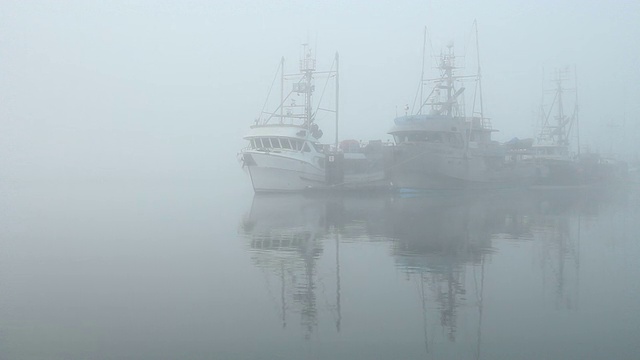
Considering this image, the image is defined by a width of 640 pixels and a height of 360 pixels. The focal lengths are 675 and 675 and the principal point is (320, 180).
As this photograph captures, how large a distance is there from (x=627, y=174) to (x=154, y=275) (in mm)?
76917

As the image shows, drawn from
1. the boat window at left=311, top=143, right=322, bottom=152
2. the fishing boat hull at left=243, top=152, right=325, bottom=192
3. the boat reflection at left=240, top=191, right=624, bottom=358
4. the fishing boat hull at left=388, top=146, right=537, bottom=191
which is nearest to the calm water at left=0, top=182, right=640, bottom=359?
the boat reflection at left=240, top=191, right=624, bottom=358

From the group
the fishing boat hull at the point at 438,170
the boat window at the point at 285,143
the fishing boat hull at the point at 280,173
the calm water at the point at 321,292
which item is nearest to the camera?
the calm water at the point at 321,292

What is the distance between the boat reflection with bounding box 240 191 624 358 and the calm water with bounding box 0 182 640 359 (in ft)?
0.20

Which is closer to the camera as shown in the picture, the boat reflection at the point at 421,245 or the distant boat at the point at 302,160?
the boat reflection at the point at 421,245

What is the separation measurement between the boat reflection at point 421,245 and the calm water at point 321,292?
60mm

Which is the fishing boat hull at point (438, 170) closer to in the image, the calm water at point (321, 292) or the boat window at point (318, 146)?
the boat window at point (318, 146)

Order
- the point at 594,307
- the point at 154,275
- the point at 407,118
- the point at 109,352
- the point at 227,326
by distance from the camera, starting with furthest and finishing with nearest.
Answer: the point at 407,118
the point at 154,275
the point at 594,307
the point at 227,326
the point at 109,352

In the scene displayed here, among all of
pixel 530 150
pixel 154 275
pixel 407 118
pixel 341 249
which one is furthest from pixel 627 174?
pixel 154 275

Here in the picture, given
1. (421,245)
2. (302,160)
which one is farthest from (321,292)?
(302,160)

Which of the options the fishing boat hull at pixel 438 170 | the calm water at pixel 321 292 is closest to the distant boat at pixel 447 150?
the fishing boat hull at pixel 438 170

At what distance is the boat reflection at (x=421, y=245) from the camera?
1045cm

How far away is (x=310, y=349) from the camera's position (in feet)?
26.6

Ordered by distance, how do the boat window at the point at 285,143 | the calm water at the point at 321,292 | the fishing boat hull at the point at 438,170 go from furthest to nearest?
the fishing boat hull at the point at 438,170, the boat window at the point at 285,143, the calm water at the point at 321,292

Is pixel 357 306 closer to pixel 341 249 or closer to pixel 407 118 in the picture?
pixel 341 249
